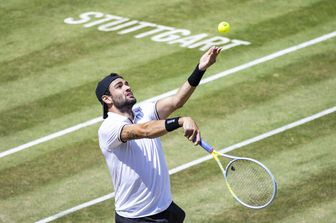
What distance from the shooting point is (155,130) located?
10609 millimetres

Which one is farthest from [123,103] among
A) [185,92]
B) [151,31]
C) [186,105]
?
[151,31]

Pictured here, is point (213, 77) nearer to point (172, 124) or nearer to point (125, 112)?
point (125, 112)

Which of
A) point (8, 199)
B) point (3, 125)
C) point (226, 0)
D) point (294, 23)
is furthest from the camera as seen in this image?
point (226, 0)

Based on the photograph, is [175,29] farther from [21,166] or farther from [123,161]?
[123,161]

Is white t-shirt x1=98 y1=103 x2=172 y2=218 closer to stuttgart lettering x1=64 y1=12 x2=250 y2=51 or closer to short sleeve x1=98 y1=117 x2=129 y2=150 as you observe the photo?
short sleeve x1=98 y1=117 x2=129 y2=150

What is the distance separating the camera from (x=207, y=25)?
2244cm

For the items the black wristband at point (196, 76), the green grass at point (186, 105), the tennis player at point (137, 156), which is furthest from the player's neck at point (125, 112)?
the green grass at point (186, 105)

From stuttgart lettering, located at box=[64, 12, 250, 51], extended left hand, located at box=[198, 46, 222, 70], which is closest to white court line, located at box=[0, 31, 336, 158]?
stuttgart lettering, located at box=[64, 12, 250, 51]

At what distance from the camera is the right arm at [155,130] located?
1013 cm

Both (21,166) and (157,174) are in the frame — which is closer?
(157,174)

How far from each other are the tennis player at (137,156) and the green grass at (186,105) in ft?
9.85

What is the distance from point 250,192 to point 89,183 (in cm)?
484

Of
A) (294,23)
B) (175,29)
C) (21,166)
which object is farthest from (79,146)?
(294,23)

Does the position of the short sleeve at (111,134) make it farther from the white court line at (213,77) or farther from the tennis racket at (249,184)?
the white court line at (213,77)
